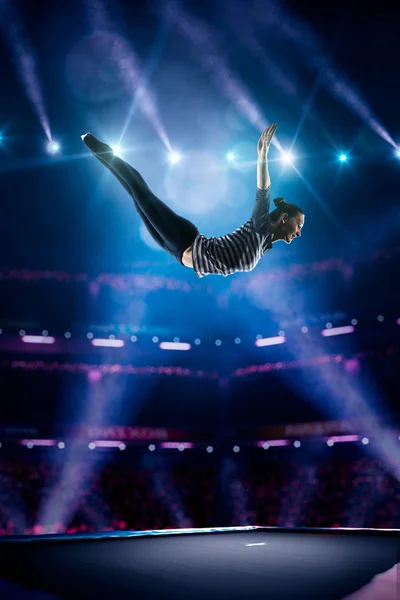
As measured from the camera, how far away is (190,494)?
12383mm

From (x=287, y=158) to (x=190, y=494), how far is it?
849 centimetres

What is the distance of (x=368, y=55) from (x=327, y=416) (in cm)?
831

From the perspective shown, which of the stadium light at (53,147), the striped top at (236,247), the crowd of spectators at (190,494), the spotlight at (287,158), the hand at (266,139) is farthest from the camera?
the crowd of spectators at (190,494)

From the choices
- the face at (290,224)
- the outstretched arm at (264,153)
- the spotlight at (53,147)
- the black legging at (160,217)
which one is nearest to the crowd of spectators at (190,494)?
the spotlight at (53,147)

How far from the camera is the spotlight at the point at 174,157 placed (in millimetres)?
8579

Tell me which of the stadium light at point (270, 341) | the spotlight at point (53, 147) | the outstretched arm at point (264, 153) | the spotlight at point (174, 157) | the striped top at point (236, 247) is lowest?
the striped top at point (236, 247)

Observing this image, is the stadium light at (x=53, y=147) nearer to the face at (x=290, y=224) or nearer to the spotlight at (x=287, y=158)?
the spotlight at (x=287, y=158)

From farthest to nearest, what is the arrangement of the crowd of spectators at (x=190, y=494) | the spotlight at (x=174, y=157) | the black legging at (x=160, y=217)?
the crowd of spectators at (x=190, y=494)
the spotlight at (x=174, y=157)
the black legging at (x=160, y=217)

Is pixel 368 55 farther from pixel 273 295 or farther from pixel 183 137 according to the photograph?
pixel 273 295

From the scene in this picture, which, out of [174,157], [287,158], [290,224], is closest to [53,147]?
[174,157]

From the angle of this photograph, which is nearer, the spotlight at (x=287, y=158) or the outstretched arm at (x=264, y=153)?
the outstretched arm at (x=264, y=153)

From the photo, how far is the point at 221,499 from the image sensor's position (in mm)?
12531

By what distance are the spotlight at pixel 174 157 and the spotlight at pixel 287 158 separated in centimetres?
180

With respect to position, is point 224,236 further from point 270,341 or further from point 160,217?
point 270,341
